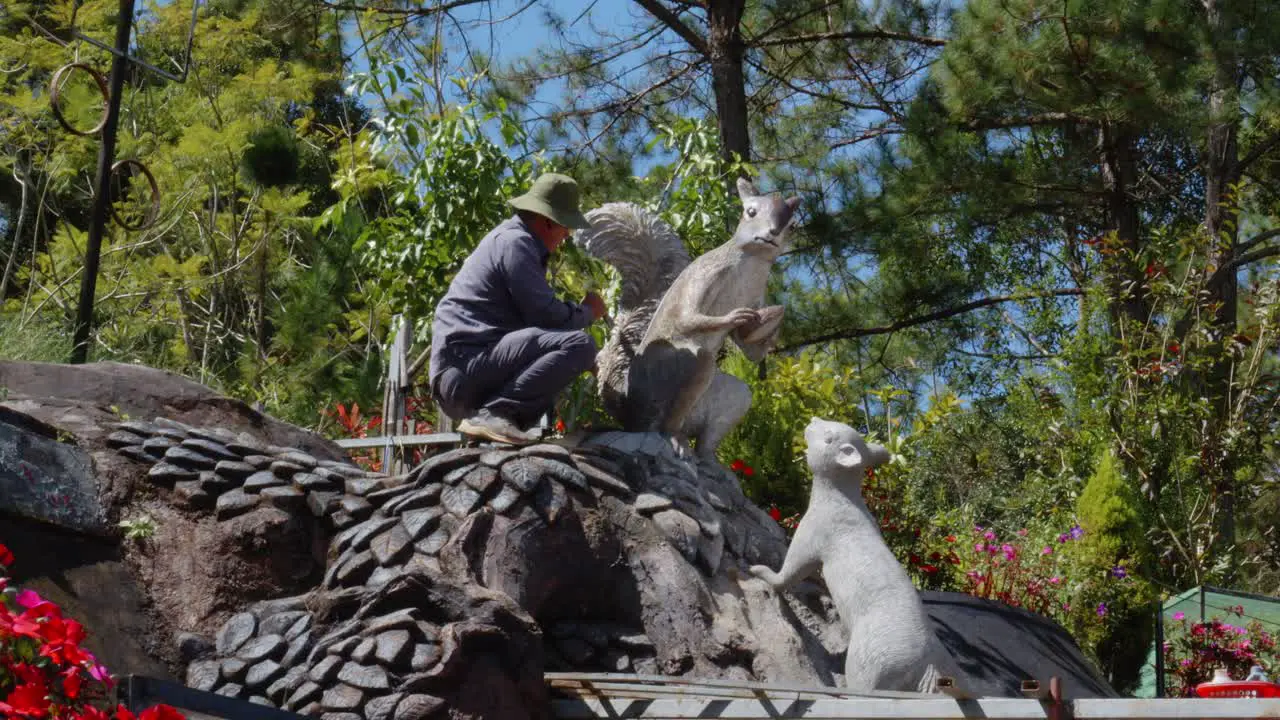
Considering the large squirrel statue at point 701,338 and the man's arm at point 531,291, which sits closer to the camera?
the man's arm at point 531,291

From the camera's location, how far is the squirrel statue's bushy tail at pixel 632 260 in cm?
650

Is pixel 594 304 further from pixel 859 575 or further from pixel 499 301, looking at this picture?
pixel 859 575

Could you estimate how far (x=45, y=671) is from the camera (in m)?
2.91

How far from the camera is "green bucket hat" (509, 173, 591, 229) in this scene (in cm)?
590

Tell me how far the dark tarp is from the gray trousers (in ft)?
6.68

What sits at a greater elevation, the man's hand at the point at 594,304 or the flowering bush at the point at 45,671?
the man's hand at the point at 594,304

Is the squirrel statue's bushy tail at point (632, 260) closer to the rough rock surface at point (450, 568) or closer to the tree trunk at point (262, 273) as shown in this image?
the rough rock surface at point (450, 568)

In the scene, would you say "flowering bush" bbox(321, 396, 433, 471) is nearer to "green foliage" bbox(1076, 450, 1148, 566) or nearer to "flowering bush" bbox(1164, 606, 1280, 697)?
"green foliage" bbox(1076, 450, 1148, 566)

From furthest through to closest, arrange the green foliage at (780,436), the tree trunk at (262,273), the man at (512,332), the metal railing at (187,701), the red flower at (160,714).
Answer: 1. the tree trunk at (262,273)
2. the green foliage at (780,436)
3. the man at (512,332)
4. the metal railing at (187,701)
5. the red flower at (160,714)

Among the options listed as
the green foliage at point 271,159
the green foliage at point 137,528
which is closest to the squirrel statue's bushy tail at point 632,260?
the green foliage at point 137,528

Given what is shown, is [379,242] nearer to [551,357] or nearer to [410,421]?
[410,421]

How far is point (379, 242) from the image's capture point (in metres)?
8.27

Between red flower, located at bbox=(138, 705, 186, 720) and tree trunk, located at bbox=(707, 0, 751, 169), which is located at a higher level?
tree trunk, located at bbox=(707, 0, 751, 169)

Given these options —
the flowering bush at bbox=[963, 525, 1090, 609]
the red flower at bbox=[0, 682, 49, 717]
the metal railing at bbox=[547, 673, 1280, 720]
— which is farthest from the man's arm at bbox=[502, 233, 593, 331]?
the flowering bush at bbox=[963, 525, 1090, 609]
